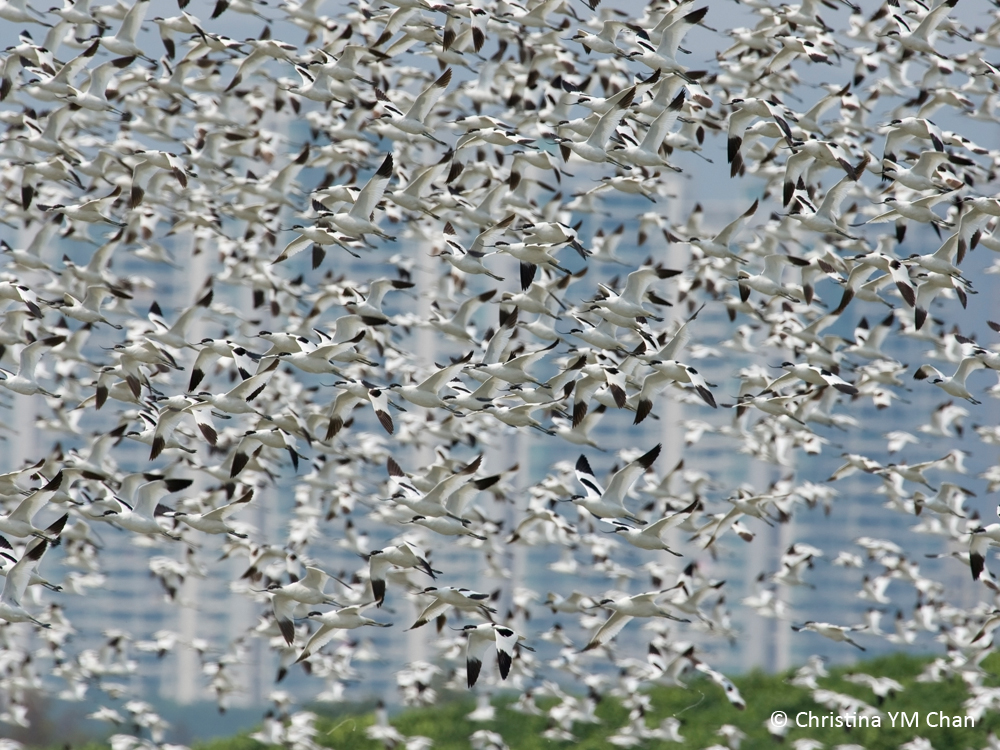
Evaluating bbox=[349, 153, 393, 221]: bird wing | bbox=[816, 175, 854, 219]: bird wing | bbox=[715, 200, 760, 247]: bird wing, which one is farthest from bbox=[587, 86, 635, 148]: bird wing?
bbox=[816, 175, 854, 219]: bird wing

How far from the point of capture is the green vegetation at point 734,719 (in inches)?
1231

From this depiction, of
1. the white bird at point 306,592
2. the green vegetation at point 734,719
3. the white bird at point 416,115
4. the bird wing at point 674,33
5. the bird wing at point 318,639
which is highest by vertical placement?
the bird wing at point 674,33

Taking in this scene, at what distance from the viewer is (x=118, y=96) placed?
2711cm

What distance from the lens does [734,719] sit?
113ft

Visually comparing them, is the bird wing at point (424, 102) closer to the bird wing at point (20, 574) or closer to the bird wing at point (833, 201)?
the bird wing at point (833, 201)

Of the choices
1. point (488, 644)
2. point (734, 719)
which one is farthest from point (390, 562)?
point (734, 719)

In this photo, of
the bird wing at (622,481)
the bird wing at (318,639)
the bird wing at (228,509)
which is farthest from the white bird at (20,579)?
the bird wing at (622,481)

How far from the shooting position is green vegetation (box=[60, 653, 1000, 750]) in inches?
1231

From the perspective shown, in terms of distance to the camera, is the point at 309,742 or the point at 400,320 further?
the point at 309,742

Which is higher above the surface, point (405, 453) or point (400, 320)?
point (400, 320)

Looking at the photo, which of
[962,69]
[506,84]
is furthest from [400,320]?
[962,69]

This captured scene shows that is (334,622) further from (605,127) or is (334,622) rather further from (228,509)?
(605,127)

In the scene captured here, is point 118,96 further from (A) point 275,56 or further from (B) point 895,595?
(B) point 895,595

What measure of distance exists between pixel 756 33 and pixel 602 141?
5969mm
